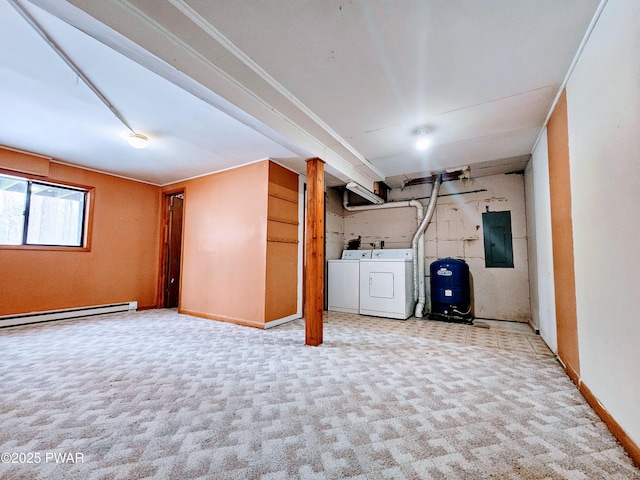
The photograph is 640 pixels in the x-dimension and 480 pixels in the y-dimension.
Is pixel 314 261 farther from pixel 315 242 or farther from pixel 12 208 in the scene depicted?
pixel 12 208

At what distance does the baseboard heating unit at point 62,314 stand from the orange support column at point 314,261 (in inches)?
151

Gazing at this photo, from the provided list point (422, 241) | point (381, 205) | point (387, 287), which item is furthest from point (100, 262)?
point (422, 241)

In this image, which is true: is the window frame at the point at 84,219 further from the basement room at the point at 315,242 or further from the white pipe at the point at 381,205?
the white pipe at the point at 381,205

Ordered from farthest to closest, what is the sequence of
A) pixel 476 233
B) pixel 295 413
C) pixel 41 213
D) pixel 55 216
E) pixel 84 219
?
1. pixel 476 233
2. pixel 84 219
3. pixel 55 216
4. pixel 41 213
5. pixel 295 413

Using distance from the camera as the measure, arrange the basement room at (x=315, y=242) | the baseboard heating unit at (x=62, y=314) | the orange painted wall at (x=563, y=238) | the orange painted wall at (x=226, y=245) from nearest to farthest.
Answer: the basement room at (x=315, y=242) < the orange painted wall at (x=563, y=238) < the baseboard heating unit at (x=62, y=314) < the orange painted wall at (x=226, y=245)

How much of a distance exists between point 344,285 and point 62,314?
4.53m

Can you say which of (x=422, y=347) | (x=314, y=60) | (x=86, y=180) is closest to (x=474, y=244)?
(x=422, y=347)

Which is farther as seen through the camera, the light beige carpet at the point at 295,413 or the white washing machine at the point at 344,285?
the white washing machine at the point at 344,285

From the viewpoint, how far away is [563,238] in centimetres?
222

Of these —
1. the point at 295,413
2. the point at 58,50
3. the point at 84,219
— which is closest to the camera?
the point at 295,413

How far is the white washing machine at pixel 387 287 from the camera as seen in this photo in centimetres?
436

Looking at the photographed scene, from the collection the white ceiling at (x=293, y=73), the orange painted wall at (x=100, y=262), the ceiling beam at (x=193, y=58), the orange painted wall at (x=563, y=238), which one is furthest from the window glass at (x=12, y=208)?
the orange painted wall at (x=563, y=238)

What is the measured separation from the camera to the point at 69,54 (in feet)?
6.12

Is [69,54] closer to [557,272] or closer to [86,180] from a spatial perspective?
[86,180]
